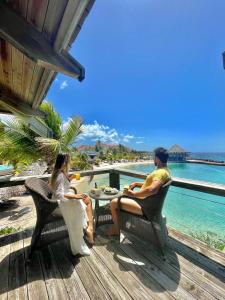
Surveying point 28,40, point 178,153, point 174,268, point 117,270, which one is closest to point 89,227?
point 117,270

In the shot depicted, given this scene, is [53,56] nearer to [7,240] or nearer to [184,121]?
[7,240]

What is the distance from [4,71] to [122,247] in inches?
102

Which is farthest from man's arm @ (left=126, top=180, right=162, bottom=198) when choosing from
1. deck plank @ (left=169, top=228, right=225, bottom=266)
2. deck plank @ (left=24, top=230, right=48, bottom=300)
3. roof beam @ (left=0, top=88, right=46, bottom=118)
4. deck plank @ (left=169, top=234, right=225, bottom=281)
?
roof beam @ (left=0, top=88, right=46, bottom=118)

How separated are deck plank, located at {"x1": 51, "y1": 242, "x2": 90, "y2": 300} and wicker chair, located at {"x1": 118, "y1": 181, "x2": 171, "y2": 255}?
2.62 feet

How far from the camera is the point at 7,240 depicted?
237 centimetres

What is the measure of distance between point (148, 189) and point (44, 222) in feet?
4.11

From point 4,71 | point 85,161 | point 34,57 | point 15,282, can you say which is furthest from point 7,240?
point 85,161

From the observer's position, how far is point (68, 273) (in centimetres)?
171

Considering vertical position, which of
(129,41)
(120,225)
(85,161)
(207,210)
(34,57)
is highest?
(129,41)

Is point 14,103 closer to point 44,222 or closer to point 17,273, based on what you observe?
point 44,222

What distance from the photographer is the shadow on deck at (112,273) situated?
1465mm

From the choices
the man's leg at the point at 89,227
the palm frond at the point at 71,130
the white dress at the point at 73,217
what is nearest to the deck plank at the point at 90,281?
the white dress at the point at 73,217

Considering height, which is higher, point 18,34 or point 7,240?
point 18,34

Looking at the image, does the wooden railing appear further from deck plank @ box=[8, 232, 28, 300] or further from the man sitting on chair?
deck plank @ box=[8, 232, 28, 300]
